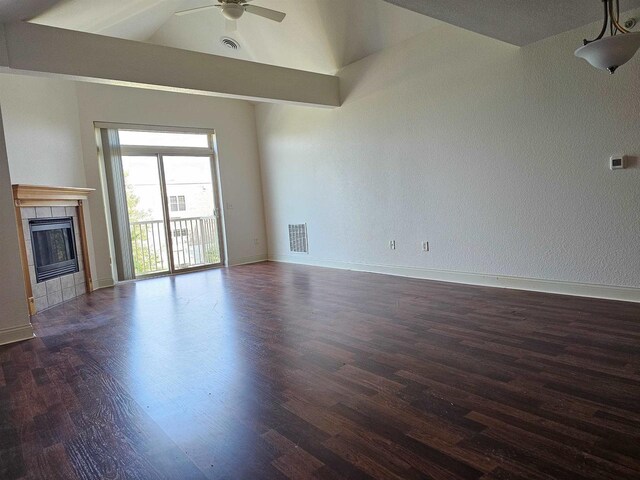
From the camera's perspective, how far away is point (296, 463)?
1.64 metres

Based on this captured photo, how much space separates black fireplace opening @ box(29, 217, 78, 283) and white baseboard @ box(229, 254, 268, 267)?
2.59m

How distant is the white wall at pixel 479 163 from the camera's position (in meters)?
3.54

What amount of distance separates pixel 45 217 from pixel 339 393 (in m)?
4.58

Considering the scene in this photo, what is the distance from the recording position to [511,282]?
4.30 metres

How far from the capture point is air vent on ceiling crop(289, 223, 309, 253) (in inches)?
277

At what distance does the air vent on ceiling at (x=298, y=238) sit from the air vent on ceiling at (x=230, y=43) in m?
2.91

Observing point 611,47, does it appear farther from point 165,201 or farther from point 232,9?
point 165,201

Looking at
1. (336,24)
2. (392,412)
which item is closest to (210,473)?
(392,412)

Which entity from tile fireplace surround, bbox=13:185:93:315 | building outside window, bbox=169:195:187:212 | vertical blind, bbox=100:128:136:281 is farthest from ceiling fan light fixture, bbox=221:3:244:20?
building outside window, bbox=169:195:187:212

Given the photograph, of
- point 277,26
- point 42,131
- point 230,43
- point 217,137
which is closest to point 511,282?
point 277,26

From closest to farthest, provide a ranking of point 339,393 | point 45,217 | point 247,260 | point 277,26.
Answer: point 339,393 < point 45,217 < point 277,26 < point 247,260

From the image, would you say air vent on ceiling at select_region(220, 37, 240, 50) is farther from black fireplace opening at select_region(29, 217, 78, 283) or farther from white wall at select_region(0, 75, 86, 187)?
black fireplace opening at select_region(29, 217, 78, 283)

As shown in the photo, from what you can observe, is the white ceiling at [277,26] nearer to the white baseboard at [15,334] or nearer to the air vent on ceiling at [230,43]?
the air vent on ceiling at [230,43]

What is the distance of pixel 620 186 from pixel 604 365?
1865 millimetres
